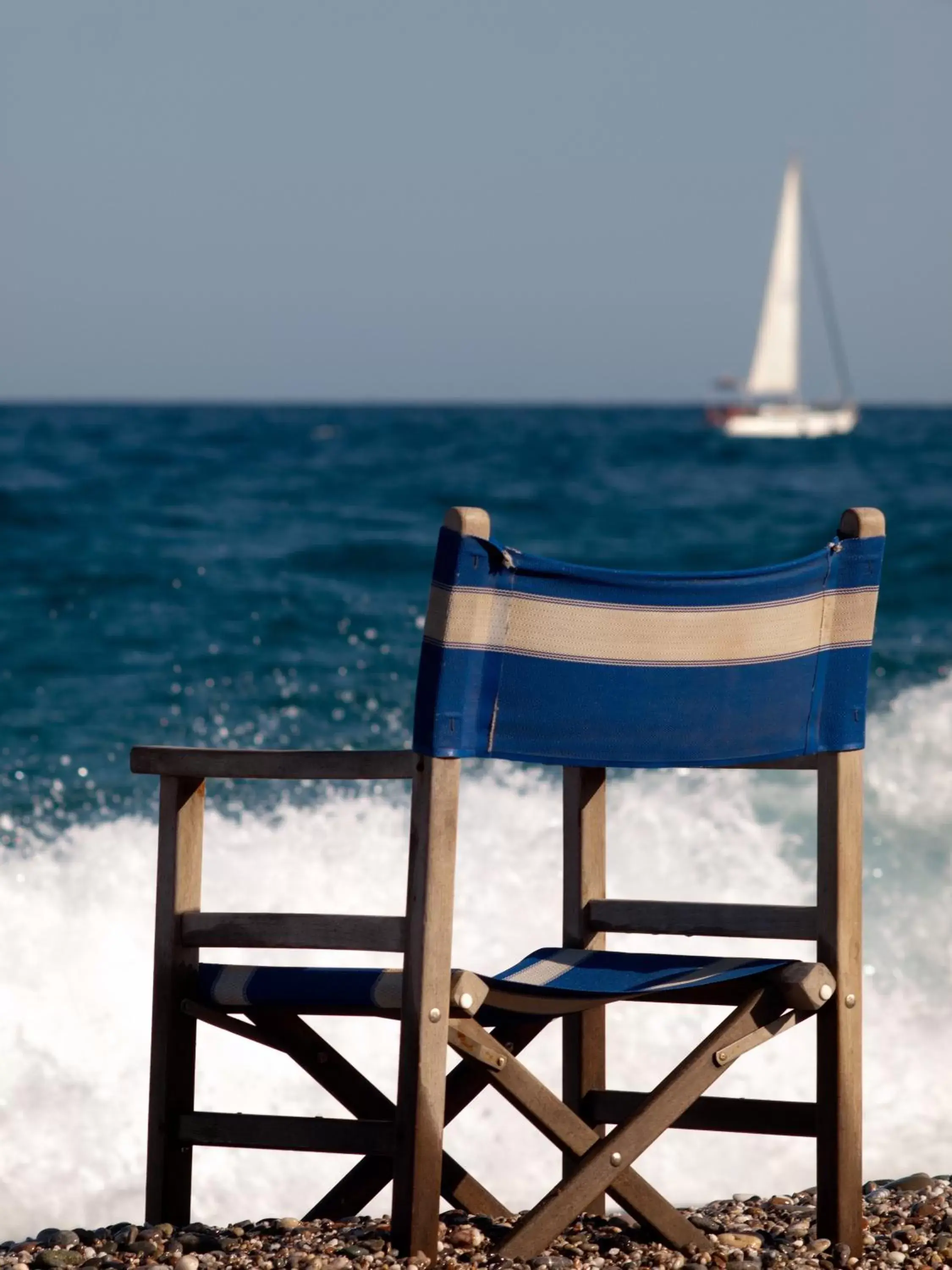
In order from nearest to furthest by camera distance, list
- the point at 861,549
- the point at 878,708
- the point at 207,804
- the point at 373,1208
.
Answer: the point at 861,549
the point at 373,1208
the point at 207,804
the point at 878,708

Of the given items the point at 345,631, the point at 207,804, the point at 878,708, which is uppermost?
the point at 345,631

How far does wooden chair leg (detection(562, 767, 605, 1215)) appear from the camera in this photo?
127 inches

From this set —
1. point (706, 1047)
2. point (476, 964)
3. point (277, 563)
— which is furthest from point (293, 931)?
point (277, 563)

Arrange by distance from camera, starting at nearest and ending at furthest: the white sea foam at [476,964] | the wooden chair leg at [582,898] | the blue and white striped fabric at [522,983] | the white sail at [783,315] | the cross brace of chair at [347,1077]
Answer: the blue and white striped fabric at [522,983]
the cross brace of chair at [347,1077]
the wooden chair leg at [582,898]
the white sea foam at [476,964]
the white sail at [783,315]

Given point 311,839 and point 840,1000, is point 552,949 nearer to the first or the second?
point 840,1000

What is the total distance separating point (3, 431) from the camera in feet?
122

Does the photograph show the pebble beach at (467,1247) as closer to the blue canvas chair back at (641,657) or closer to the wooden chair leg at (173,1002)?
the wooden chair leg at (173,1002)

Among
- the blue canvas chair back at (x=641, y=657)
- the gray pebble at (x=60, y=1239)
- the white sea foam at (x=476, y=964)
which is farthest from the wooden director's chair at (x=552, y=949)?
the white sea foam at (x=476, y=964)

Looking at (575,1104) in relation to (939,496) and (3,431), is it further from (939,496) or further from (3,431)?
(3,431)

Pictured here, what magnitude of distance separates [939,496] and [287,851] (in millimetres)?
20075

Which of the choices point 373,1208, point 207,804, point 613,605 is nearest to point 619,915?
point 613,605

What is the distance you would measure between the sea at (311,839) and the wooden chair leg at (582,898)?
4.78ft

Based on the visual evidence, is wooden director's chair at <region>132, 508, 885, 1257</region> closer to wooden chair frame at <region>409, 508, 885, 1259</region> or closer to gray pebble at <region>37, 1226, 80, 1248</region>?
wooden chair frame at <region>409, 508, 885, 1259</region>

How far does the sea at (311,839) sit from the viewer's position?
472 cm
